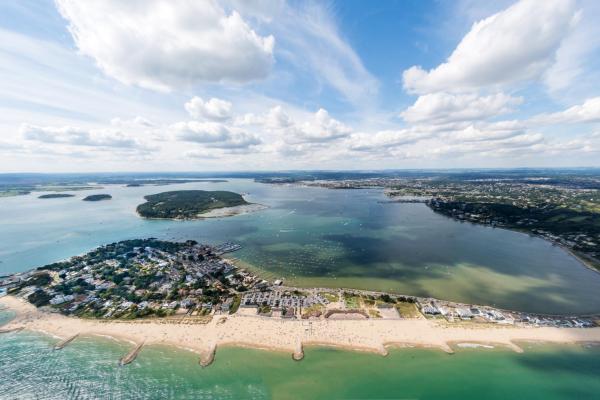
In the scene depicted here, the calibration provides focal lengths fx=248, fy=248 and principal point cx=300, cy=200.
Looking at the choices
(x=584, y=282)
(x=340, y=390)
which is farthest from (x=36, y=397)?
(x=584, y=282)

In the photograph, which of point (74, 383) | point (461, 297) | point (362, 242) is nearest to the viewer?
point (74, 383)

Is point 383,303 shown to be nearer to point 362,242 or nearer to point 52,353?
point 362,242

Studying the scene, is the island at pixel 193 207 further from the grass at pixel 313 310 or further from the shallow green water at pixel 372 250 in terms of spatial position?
the grass at pixel 313 310

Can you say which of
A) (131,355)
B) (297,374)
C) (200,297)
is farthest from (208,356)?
(200,297)

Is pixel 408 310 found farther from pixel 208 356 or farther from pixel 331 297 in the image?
pixel 208 356

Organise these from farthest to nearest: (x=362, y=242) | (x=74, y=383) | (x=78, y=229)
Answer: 1. (x=78, y=229)
2. (x=362, y=242)
3. (x=74, y=383)

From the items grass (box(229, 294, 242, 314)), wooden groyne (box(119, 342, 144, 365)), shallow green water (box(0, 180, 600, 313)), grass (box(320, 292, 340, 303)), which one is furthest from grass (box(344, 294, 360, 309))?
wooden groyne (box(119, 342, 144, 365))

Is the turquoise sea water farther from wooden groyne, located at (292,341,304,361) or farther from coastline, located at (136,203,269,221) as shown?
coastline, located at (136,203,269,221)

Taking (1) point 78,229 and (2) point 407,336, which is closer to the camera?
(2) point 407,336
